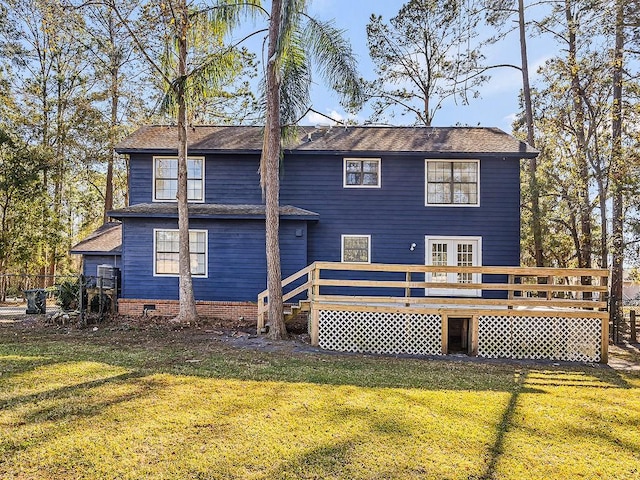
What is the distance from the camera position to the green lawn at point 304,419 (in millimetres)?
3342

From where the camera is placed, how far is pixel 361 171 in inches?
497

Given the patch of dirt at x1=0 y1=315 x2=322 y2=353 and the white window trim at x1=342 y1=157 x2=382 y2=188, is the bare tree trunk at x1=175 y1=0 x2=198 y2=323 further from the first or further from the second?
the white window trim at x1=342 y1=157 x2=382 y2=188

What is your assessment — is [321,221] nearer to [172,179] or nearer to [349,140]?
[349,140]

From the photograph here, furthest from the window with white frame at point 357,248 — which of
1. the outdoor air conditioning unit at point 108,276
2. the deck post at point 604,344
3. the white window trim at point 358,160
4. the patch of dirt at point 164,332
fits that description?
the outdoor air conditioning unit at point 108,276

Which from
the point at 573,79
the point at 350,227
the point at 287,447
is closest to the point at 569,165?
the point at 573,79

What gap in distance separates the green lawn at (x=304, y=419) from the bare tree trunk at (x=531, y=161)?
8.29 metres

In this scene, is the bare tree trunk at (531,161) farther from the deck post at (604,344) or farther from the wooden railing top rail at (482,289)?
the deck post at (604,344)

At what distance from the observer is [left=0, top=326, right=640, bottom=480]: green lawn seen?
3.34 meters

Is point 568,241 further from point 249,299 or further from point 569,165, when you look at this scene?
point 249,299

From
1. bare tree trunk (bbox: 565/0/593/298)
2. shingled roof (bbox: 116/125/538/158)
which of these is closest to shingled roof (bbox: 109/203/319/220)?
shingled roof (bbox: 116/125/538/158)

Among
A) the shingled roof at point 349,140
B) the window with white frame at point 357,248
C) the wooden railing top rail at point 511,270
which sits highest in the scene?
the shingled roof at point 349,140

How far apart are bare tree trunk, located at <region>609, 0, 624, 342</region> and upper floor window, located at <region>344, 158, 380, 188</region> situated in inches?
269

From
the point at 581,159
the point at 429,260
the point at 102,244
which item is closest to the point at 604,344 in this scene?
the point at 429,260

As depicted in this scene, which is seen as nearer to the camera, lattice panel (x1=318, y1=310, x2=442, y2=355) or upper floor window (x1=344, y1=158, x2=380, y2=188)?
lattice panel (x1=318, y1=310, x2=442, y2=355)
